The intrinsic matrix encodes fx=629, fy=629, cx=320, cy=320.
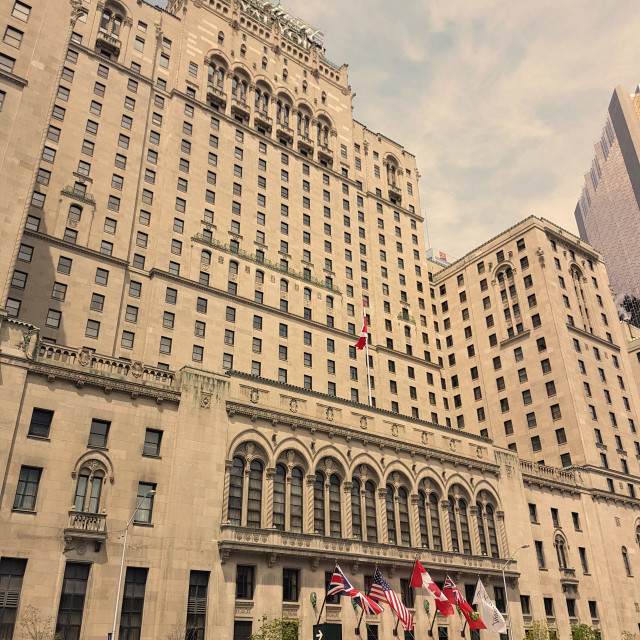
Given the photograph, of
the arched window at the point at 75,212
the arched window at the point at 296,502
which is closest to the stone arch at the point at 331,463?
the arched window at the point at 296,502

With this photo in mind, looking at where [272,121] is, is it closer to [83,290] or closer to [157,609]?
[83,290]

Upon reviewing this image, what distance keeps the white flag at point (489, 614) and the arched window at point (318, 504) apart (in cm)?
1413

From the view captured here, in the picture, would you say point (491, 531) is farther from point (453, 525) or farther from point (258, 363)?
point (258, 363)

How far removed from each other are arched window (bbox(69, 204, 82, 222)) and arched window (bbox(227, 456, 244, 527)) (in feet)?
105

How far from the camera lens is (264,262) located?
76.8 metres

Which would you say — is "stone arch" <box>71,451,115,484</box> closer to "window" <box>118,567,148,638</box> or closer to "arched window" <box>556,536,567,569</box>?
"window" <box>118,567,148,638</box>

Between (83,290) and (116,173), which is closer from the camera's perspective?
(83,290)

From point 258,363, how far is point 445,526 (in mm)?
25844

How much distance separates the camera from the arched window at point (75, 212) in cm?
6350

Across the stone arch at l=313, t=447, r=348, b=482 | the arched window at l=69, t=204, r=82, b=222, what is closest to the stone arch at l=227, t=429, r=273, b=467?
the stone arch at l=313, t=447, r=348, b=482

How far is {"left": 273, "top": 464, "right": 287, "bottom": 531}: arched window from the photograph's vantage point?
47719mm

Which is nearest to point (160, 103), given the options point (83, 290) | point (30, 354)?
point (83, 290)

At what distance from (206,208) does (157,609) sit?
4695cm

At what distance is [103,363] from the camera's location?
44.0 m
